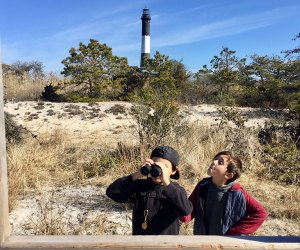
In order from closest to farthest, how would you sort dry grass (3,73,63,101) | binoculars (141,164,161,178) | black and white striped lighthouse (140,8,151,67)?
1. binoculars (141,164,161,178)
2. dry grass (3,73,63,101)
3. black and white striped lighthouse (140,8,151,67)

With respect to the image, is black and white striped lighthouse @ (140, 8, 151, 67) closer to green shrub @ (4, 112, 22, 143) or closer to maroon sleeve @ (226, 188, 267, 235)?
green shrub @ (4, 112, 22, 143)

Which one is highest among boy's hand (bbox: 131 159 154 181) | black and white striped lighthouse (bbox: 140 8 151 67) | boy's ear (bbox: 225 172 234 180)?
black and white striped lighthouse (bbox: 140 8 151 67)

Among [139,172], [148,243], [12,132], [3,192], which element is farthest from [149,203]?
[12,132]

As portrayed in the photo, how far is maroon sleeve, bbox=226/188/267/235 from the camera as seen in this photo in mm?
2494

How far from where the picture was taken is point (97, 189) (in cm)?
553

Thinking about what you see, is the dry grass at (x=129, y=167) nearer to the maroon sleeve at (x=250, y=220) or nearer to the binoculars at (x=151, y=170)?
the maroon sleeve at (x=250, y=220)

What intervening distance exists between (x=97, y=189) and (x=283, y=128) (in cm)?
432

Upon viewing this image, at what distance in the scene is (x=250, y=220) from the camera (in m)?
2.51

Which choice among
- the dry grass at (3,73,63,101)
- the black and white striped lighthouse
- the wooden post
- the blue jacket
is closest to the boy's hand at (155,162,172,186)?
the blue jacket

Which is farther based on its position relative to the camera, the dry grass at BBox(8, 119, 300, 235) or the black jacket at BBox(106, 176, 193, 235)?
the dry grass at BBox(8, 119, 300, 235)

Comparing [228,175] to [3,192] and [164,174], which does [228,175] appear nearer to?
[164,174]

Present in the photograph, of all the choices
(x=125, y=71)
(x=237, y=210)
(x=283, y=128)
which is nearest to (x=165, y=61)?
(x=125, y=71)

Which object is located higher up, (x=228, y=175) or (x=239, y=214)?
(x=228, y=175)

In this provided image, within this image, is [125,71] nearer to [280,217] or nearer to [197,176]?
[197,176]
